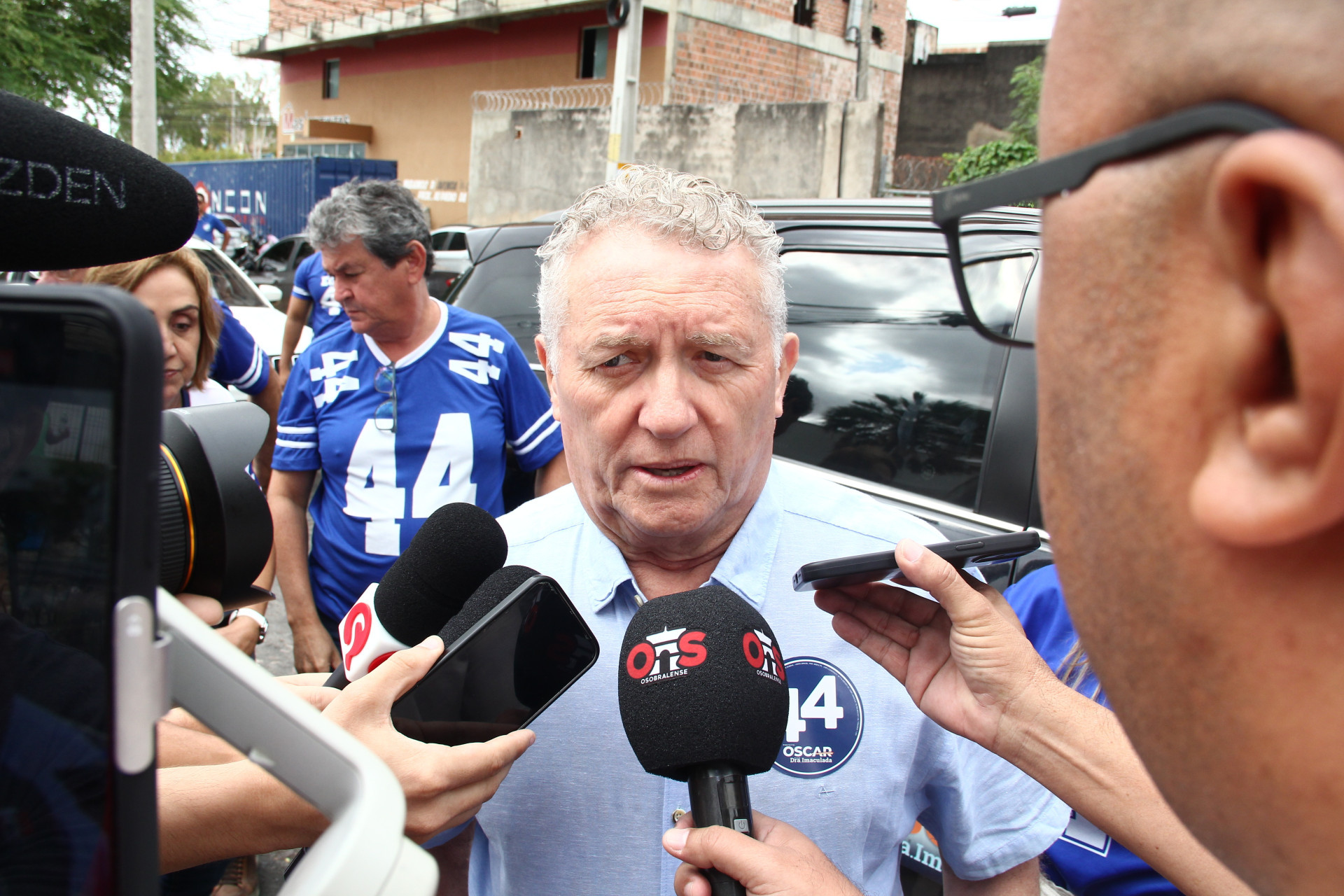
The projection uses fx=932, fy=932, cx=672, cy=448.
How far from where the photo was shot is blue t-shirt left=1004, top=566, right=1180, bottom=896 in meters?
1.66

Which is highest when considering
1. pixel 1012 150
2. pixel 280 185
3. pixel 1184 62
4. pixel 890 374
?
Result: pixel 1012 150

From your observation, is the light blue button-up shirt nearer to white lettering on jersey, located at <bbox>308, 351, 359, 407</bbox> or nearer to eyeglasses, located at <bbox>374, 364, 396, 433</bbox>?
eyeglasses, located at <bbox>374, 364, 396, 433</bbox>

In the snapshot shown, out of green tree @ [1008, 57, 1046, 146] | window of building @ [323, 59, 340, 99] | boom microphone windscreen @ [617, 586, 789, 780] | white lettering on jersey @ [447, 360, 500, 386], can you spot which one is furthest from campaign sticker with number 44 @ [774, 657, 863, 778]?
window of building @ [323, 59, 340, 99]

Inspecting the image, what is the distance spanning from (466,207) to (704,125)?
8.42 meters

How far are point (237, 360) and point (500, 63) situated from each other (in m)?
19.3

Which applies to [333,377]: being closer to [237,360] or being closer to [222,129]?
[237,360]

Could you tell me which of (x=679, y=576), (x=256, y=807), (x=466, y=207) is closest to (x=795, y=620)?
(x=679, y=576)

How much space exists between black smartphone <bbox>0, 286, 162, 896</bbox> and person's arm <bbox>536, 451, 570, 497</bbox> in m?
2.68

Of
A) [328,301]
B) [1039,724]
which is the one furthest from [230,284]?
[1039,724]

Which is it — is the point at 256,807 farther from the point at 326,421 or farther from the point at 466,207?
the point at 466,207

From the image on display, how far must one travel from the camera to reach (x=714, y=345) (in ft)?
5.28

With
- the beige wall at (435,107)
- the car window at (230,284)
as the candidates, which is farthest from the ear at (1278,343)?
the beige wall at (435,107)

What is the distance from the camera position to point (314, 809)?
42.8 inches

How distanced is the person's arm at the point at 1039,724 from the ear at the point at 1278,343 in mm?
685
